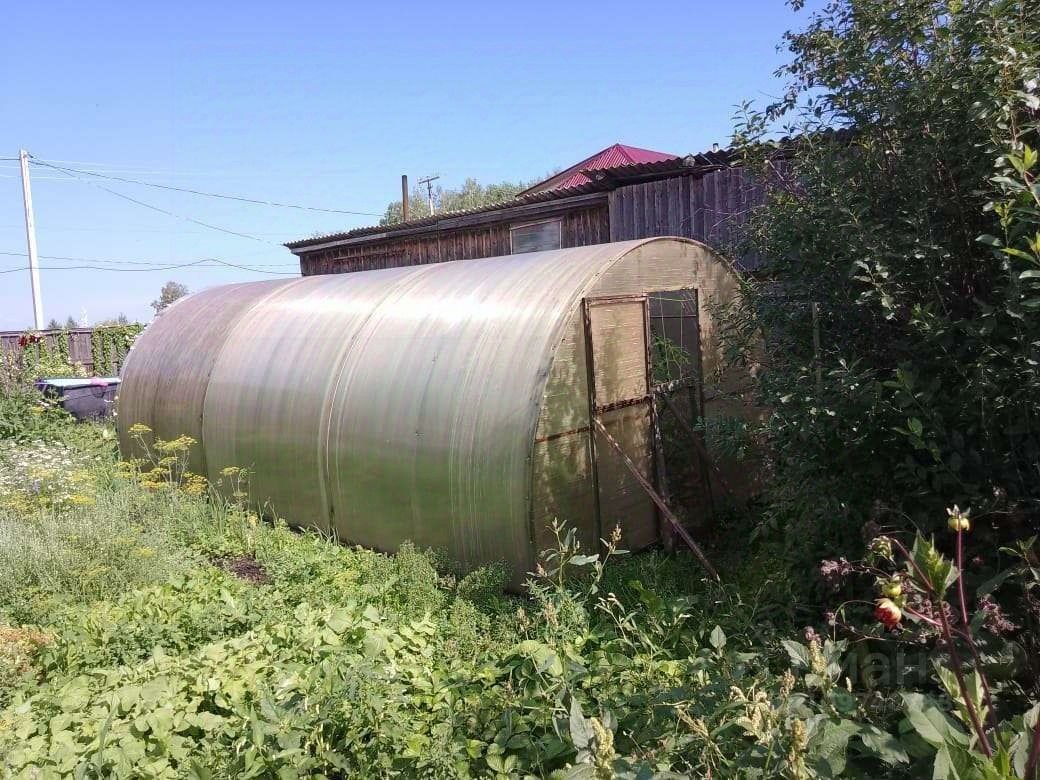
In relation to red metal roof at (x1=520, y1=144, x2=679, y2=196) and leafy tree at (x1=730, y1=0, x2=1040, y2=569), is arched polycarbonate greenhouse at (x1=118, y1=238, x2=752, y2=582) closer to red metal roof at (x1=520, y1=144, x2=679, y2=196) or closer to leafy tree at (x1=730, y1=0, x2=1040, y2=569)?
leafy tree at (x1=730, y1=0, x2=1040, y2=569)

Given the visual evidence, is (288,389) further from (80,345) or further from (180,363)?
(80,345)

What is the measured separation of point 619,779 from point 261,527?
6.32 metres

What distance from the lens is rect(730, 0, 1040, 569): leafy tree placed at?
3178 mm

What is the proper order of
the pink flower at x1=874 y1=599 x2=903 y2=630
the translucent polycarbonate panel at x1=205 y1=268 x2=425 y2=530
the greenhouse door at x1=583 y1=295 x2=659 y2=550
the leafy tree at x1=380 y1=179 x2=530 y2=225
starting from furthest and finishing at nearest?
the leafy tree at x1=380 y1=179 x2=530 y2=225 → the translucent polycarbonate panel at x1=205 y1=268 x2=425 y2=530 → the greenhouse door at x1=583 y1=295 x2=659 y2=550 → the pink flower at x1=874 y1=599 x2=903 y2=630

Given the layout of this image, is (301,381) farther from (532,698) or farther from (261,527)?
(532,698)

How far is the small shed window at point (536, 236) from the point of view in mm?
12898

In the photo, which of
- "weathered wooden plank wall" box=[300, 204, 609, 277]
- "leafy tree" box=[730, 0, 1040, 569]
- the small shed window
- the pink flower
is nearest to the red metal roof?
"weathered wooden plank wall" box=[300, 204, 609, 277]

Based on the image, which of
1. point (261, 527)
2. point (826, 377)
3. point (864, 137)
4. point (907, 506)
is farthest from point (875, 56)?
point (261, 527)

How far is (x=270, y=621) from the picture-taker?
5.16 metres

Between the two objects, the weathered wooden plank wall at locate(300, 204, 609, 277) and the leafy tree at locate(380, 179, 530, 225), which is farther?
the leafy tree at locate(380, 179, 530, 225)

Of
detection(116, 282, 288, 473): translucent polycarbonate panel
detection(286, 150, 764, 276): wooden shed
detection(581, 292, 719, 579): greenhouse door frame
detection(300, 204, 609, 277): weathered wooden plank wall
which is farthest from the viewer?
detection(300, 204, 609, 277): weathered wooden plank wall

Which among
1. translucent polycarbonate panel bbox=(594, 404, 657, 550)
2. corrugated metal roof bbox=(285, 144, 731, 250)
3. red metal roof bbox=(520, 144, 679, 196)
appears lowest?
translucent polycarbonate panel bbox=(594, 404, 657, 550)

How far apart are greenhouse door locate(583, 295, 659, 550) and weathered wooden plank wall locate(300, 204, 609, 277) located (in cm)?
598

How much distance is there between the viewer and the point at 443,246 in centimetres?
1513
